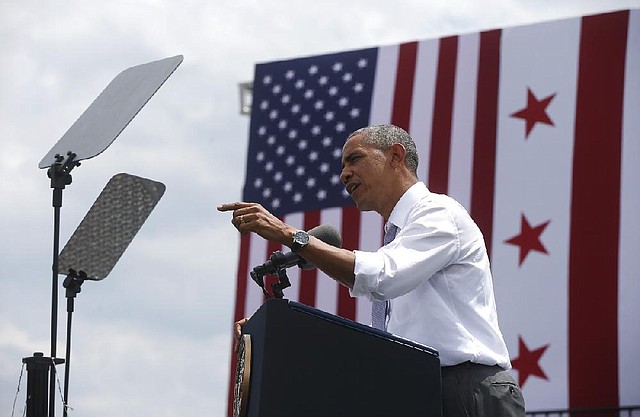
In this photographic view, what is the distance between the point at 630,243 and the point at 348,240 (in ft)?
8.83

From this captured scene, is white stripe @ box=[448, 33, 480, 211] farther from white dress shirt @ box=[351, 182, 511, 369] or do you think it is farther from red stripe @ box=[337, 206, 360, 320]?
white dress shirt @ box=[351, 182, 511, 369]

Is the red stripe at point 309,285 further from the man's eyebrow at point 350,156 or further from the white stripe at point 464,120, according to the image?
the man's eyebrow at point 350,156

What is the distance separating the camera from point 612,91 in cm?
1061

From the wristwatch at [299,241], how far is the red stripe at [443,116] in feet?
26.8

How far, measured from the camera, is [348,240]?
11.3m

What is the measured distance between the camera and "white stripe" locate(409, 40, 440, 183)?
37.0 feet

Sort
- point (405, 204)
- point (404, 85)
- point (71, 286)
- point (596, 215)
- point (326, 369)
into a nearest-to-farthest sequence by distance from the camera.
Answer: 1. point (326, 369)
2. point (405, 204)
3. point (71, 286)
4. point (596, 215)
5. point (404, 85)

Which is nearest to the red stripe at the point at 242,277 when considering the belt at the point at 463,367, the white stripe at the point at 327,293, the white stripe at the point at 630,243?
the white stripe at the point at 327,293

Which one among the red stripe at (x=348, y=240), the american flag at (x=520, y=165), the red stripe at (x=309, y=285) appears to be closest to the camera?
the american flag at (x=520, y=165)

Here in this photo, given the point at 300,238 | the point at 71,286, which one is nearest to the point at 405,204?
the point at 300,238

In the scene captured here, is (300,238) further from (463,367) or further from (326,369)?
(463,367)

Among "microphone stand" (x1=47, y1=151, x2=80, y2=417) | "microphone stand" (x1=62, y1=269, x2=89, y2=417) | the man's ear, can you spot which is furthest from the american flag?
the man's ear

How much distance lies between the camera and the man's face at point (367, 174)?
11.0ft

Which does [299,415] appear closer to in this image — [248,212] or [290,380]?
[290,380]
